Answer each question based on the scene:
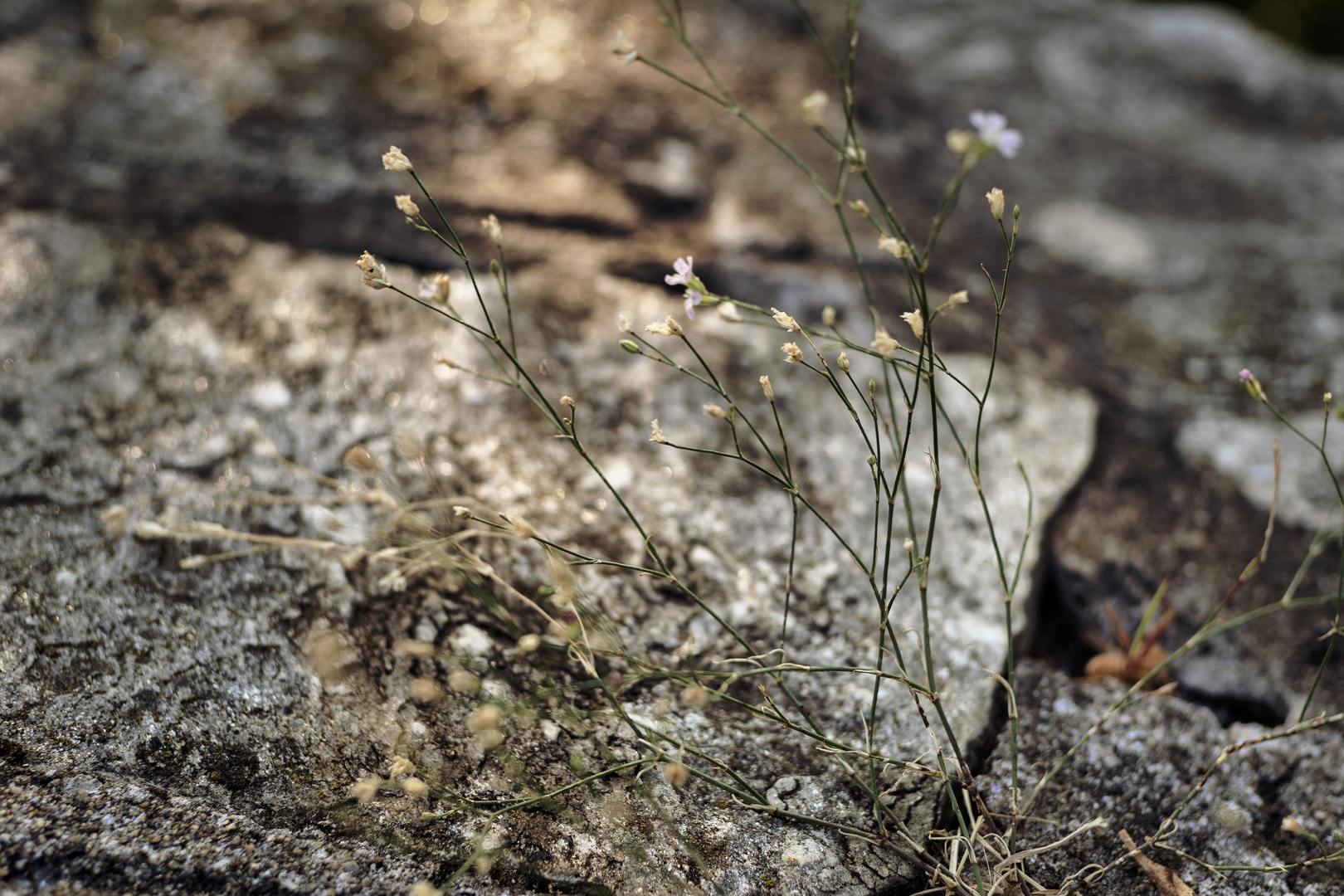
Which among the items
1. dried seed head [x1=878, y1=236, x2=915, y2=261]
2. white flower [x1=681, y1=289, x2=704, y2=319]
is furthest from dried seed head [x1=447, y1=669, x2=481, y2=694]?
dried seed head [x1=878, y1=236, x2=915, y2=261]

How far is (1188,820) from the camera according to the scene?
Answer: 105 cm

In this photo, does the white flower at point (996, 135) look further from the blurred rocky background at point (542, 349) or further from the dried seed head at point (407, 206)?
the blurred rocky background at point (542, 349)

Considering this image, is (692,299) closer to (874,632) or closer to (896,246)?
(896,246)

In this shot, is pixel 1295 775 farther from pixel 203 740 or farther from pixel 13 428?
pixel 13 428

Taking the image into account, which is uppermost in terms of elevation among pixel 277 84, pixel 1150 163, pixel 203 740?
pixel 1150 163

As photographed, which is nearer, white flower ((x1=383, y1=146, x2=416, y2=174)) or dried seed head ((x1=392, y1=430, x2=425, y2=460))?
white flower ((x1=383, y1=146, x2=416, y2=174))

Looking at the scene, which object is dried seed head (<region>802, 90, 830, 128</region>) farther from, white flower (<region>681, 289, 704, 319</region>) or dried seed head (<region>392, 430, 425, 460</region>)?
dried seed head (<region>392, 430, 425, 460</region>)

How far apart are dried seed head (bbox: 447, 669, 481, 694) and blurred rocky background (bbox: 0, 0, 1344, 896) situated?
5cm

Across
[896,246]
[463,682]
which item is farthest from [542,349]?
[896,246]

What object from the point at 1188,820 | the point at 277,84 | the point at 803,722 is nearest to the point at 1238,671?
the point at 1188,820

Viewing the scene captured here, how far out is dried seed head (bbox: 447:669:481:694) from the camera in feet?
3.01

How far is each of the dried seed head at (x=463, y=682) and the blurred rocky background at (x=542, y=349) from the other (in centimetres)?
5

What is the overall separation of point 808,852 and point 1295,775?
746 millimetres

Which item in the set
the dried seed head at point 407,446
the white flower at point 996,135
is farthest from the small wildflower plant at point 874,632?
the dried seed head at point 407,446
